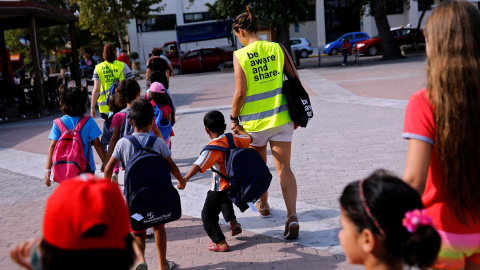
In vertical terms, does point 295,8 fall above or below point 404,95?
above

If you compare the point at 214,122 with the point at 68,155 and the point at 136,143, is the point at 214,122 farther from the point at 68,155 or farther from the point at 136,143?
the point at 68,155

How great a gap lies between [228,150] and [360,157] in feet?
11.5

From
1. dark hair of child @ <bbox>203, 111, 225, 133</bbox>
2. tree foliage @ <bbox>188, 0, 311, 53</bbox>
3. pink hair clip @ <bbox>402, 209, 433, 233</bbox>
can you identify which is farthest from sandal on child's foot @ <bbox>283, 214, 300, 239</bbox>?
tree foliage @ <bbox>188, 0, 311, 53</bbox>

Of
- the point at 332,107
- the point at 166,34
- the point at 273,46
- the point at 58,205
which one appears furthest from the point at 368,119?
the point at 166,34

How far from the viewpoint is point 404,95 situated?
1332 centimetres

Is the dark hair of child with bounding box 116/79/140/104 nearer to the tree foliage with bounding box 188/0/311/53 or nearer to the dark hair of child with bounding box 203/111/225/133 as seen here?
the dark hair of child with bounding box 203/111/225/133

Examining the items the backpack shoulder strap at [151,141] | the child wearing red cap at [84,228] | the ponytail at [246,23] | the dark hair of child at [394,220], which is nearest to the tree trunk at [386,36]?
the ponytail at [246,23]

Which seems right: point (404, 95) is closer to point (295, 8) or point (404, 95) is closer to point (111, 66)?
point (111, 66)

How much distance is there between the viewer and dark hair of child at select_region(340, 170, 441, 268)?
1.84 meters

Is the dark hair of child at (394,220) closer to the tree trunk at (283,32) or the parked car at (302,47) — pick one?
the tree trunk at (283,32)

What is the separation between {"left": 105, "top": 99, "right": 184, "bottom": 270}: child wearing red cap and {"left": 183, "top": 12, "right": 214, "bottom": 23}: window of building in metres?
42.7

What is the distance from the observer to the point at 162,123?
6.38 meters

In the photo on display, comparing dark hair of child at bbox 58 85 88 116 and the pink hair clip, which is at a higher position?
dark hair of child at bbox 58 85 88 116

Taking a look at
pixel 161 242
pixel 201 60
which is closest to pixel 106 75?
→ pixel 161 242
